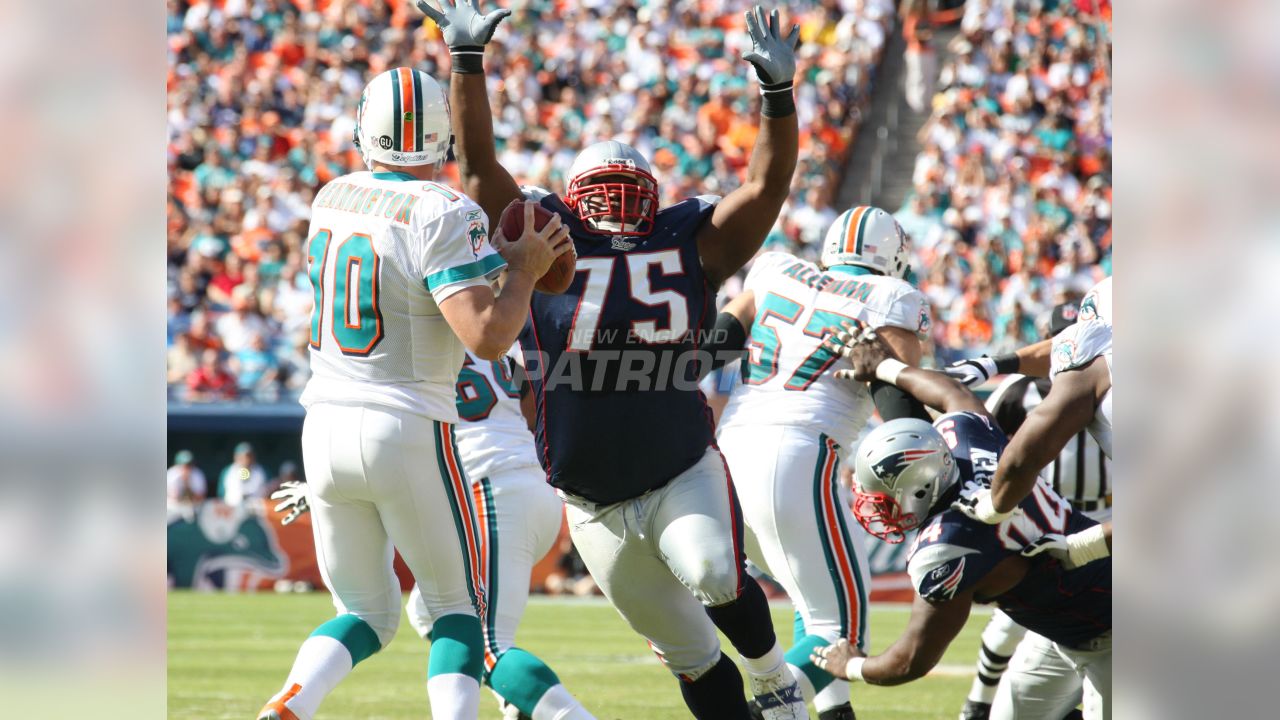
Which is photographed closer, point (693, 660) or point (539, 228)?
point (539, 228)

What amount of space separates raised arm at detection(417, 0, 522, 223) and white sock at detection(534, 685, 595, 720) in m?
1.71

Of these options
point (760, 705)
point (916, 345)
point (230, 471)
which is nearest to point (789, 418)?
point (916, 345)

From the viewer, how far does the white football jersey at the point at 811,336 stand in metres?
5.83

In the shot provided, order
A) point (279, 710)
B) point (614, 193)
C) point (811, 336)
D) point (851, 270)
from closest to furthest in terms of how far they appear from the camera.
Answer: point (279, 710) → point (614, 193) → point (811, 336) → point (851, 270)

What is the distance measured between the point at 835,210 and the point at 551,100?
13.7 ft

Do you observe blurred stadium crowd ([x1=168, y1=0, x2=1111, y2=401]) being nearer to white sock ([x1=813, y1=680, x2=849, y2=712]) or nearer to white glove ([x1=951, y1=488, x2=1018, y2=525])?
white sock ([x1=813, y1=680, x2=849, y2=712])

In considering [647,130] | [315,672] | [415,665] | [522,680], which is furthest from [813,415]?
[647,130]

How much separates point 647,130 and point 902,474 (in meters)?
13.9

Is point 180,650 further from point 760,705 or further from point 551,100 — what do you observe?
point 551,100

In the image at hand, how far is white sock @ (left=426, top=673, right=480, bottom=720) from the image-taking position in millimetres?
4188

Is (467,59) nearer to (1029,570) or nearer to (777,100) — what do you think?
(777,100)

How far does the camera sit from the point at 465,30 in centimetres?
452

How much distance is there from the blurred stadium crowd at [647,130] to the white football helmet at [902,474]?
887 cm

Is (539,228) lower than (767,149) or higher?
lower
